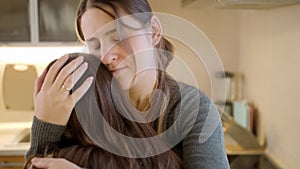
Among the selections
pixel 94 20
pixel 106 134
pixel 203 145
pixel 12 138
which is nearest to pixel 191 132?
pixel 203 145

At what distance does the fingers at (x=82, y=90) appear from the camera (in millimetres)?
588

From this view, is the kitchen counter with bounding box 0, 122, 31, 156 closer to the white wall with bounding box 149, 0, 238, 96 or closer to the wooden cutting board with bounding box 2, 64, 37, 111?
the wooden cutting board with bounding box 2, 64, 37, 111

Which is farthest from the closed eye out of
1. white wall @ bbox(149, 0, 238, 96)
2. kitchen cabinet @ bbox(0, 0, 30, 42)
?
white wall @ bbox(149, 0, 238, 96)

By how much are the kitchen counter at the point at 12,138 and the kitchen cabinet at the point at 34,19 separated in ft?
1.83

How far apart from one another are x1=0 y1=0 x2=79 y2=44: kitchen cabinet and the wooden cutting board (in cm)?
24

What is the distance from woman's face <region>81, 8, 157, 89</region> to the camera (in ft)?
1.88

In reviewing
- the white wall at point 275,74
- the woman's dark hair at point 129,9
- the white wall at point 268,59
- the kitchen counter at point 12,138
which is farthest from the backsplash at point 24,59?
the woman's dark hair at point 129,9

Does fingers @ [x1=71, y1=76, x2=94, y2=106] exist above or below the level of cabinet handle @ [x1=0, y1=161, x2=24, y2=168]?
above

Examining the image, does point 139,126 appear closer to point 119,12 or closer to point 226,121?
point 119,12

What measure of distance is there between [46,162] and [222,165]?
0.28 metres

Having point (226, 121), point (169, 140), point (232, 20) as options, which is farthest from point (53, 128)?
point (232, 20)

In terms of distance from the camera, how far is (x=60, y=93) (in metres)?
0.58

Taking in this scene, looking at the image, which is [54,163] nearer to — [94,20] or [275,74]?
[94,20]

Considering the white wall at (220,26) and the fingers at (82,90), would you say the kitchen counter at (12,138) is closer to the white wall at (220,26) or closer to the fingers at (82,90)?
the white wall at (220,26)
